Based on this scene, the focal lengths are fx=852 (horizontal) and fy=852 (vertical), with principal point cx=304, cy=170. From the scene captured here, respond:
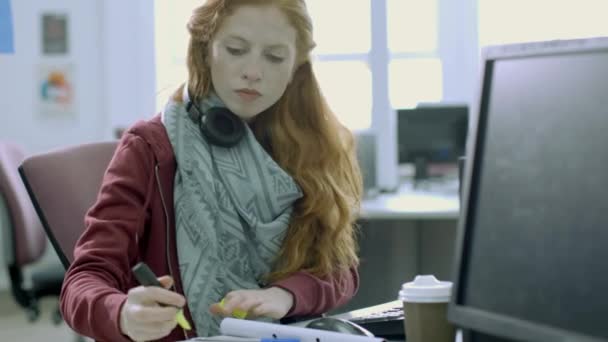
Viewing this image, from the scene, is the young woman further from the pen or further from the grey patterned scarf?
the pen

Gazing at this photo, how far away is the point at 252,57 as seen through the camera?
137 cm

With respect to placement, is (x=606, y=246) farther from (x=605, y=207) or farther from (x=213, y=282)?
(x=213, y=282)

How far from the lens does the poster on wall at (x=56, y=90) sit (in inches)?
204

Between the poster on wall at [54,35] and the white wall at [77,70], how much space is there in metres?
0.03

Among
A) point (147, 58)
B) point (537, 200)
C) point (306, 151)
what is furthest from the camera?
point (147, 58)

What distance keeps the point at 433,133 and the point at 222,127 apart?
2.93 m

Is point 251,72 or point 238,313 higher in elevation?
point 251,72

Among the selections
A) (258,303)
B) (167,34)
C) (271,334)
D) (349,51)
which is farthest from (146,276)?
(167,34)

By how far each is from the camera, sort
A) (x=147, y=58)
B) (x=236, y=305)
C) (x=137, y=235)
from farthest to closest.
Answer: (x=147, y=58), (x=137, y=235), (x=236, y=305)

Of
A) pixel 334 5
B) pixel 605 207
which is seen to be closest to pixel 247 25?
pixel 605 207

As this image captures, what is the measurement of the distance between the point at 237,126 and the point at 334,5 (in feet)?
12.6

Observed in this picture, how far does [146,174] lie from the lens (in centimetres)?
135

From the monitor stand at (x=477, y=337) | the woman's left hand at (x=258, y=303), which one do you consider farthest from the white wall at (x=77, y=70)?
the monitor stand at (x=477, y=337)

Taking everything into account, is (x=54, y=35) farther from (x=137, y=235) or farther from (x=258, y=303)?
(x=258, y=303)
